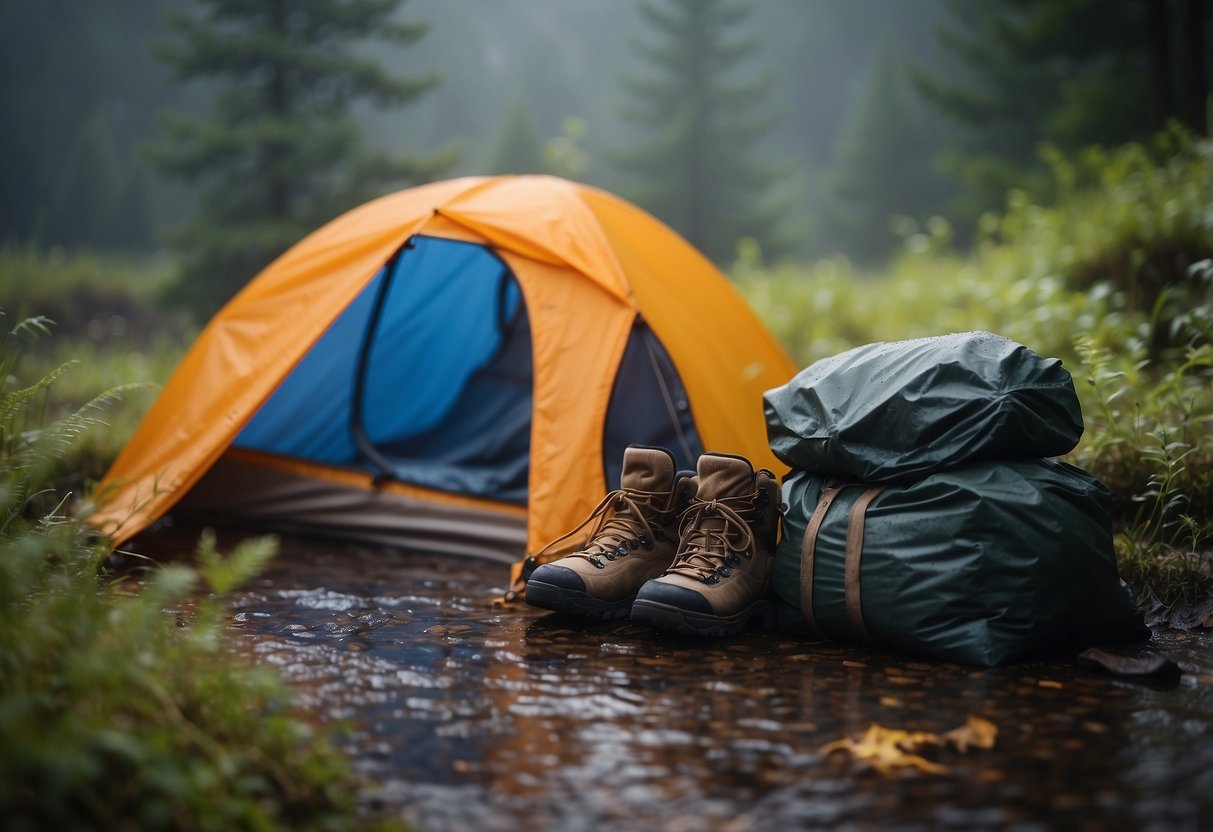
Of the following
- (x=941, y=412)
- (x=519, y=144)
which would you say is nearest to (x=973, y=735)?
(x=941, y=412)

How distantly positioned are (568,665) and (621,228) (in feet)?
6.92

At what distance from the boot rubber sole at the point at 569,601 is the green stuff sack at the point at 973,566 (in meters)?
0.54

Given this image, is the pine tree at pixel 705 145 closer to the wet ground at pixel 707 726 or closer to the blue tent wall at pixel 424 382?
the blue tent wall at pixel 424 382

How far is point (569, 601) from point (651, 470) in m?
0.46

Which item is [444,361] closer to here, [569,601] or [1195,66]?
[569,601]

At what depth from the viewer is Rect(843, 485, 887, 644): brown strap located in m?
2.43

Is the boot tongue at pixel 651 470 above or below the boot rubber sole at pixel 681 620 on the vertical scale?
above

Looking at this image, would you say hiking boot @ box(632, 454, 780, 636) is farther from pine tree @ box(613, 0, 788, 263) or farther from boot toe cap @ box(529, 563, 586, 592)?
pine tree @ box(613, 0, 788, 263)

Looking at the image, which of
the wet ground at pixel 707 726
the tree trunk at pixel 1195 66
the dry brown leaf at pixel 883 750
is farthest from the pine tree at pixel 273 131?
the dry brown leaf at pixel 883 750

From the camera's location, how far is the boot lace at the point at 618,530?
269 centimetres

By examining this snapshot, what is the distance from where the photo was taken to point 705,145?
21.0 metres

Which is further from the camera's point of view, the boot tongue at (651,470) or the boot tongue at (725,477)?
the boot tongue at (651,470)

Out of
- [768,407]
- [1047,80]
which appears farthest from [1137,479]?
[1047,80]

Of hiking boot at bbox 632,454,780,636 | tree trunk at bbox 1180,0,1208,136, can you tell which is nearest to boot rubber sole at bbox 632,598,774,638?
hiking boot at bbox 632,454,780,636
